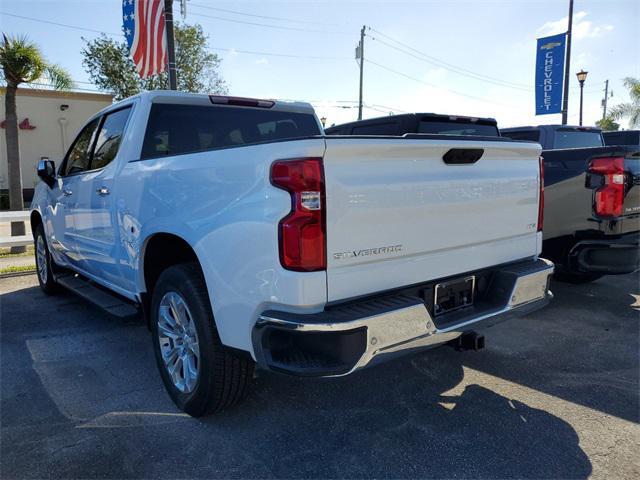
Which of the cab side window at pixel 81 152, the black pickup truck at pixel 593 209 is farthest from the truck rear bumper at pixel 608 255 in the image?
the cab side window at pixel 81 152

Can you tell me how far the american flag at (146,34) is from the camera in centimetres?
857

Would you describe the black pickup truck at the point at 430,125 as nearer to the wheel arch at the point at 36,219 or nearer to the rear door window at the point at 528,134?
the rear door window at the point at 528,134

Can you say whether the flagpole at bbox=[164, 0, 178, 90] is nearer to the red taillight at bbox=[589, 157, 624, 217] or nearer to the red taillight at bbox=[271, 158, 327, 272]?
the red taillight at bbox=[589, 157, 624, 217]

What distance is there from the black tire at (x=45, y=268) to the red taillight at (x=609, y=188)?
19.9ft

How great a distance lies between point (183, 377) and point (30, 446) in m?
0.88

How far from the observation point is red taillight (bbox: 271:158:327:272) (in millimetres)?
2150

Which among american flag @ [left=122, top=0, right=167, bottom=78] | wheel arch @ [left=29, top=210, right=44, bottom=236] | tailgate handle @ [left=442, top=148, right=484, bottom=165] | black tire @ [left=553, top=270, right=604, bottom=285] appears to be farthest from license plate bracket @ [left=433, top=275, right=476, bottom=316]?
american flag @ [left=122, top=0, right=167, bottom=78]

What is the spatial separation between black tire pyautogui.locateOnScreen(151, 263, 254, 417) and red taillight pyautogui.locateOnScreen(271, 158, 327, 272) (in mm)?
767

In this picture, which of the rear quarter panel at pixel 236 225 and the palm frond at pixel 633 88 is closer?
the rear quarter panel at pixel 236 225

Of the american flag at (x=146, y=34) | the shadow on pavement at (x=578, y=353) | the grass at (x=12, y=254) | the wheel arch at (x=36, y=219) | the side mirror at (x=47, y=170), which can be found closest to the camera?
the shadow on pavement at (x=578, y=353)

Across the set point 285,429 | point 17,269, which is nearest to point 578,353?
point 285,429

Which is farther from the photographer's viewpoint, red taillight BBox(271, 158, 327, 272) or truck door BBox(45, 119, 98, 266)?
truck door BBox(45, 119, 98, 266)

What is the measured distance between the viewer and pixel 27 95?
22875mm

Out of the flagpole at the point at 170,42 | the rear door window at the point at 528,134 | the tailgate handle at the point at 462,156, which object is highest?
the flagpole at the point at 170,42
